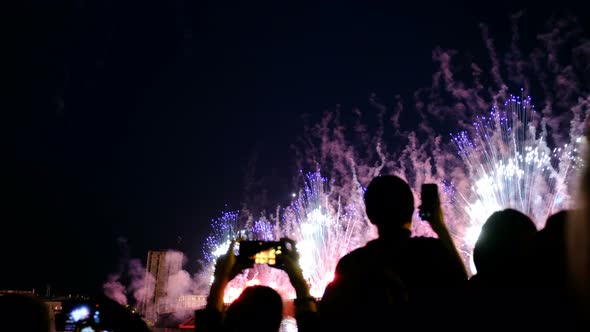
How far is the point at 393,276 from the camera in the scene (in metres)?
1.63

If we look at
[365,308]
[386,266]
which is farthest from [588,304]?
[386,266]

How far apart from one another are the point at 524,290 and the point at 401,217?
3.88 ft

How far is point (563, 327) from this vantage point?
1.02m

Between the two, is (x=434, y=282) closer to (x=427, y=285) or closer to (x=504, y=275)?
(x=427, y=285)

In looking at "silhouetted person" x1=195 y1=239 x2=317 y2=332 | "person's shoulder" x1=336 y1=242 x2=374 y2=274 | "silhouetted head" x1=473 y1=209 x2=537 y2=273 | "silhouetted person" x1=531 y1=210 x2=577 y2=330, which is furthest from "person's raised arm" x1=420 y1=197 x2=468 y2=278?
"silhouetted person" x1=195 y1=239 x2=317 y2=332

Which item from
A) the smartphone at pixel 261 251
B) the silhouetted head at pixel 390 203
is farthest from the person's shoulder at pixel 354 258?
the smartphone at pixel 261 251

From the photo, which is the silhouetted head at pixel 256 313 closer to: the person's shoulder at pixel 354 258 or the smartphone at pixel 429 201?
the person's shoulder at pixel 354 258

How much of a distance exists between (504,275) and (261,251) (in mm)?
1823

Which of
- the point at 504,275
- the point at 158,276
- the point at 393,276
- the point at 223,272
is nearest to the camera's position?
the point at 393,276

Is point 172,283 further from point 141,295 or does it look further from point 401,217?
point 401,217

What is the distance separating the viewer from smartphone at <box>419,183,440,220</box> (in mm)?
2752

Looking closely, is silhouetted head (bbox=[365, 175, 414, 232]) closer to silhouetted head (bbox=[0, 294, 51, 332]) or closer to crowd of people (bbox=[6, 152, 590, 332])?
crowd of people (bbox=[6, 152, 590, 332])

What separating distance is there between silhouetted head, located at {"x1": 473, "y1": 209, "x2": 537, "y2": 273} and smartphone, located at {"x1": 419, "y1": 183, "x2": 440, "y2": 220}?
1.47ft

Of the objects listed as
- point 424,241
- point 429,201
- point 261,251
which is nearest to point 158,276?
point 261,251
